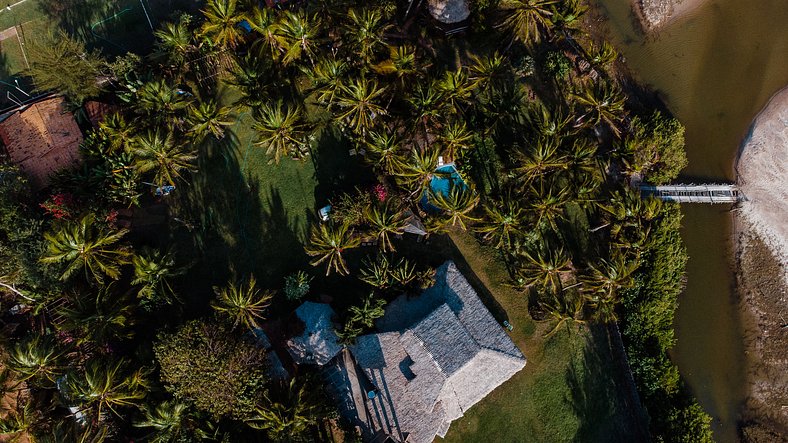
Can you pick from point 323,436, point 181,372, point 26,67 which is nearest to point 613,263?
point 323,436

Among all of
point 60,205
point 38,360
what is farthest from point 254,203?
point 38,360

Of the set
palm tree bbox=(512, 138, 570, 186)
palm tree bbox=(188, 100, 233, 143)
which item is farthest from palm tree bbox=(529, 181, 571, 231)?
palm tree bbox=(188, 100, 233, 143)

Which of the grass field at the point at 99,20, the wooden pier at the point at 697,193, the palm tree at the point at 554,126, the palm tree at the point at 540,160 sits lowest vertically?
the wooden pier at the point at 697,193

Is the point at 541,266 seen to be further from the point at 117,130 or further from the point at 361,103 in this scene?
the point at 117,130

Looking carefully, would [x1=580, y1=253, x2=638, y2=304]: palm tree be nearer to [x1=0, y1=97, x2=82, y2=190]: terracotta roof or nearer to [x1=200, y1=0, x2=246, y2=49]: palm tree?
[x1=200, y1=0, x2=246, y2=49]: palm tree

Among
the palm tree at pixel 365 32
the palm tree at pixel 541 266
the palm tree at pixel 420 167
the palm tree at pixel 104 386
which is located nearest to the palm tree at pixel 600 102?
the palm tree at pixel 541 266

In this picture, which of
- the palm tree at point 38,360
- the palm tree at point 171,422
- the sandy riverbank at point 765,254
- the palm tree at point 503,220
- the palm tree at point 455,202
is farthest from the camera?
the sandy riverbank at point 765,254

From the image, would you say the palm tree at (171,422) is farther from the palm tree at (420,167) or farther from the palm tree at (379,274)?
the palm tree at (420,167)
